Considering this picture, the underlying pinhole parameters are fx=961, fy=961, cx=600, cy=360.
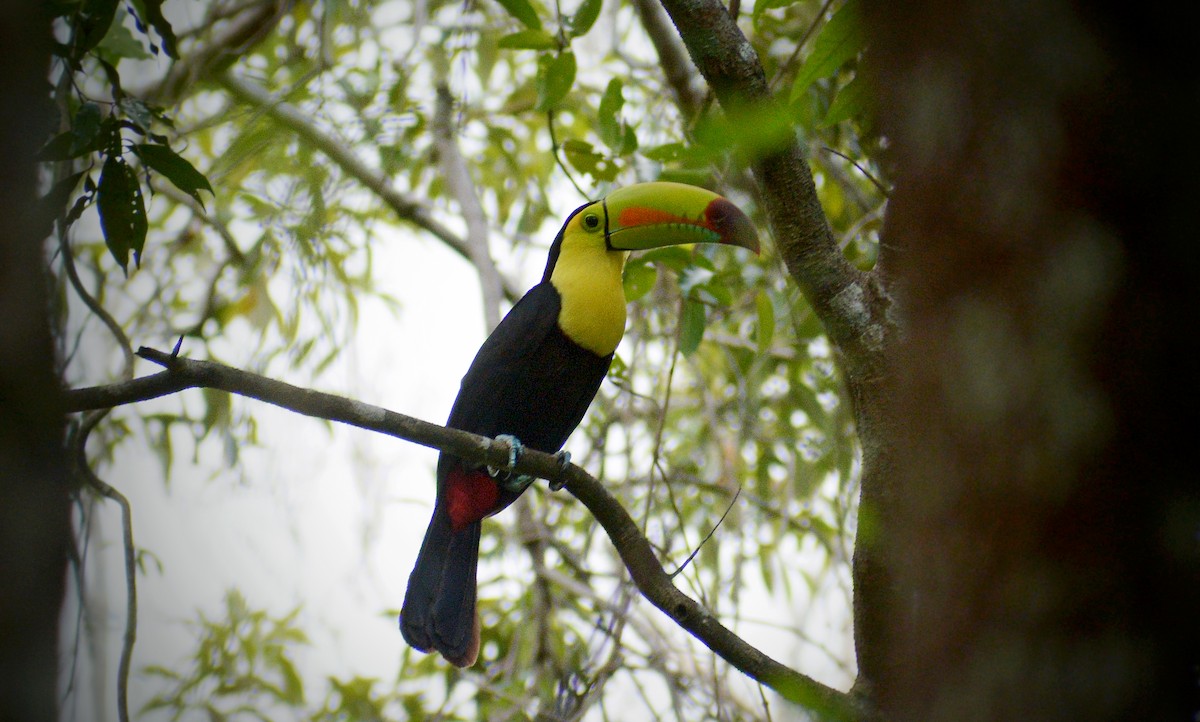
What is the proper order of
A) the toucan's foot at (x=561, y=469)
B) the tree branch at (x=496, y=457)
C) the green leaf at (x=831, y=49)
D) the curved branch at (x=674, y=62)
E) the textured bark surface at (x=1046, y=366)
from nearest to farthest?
the textured bark surface at (x=1046, y=366) → the tree branch at (x=496, y=457) → the green leaf at (x=831, y=49) → the toucan's foot at (x=561, y=469) → the curved branch at (x=674, y=62)

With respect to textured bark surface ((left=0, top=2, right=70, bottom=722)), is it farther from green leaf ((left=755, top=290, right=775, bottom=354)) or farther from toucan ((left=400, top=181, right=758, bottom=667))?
green leaf ((left=755, top=290, right=775, bottom=354))

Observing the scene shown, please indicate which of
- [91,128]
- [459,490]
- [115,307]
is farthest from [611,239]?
[115,307]

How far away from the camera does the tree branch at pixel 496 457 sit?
69.7 inches

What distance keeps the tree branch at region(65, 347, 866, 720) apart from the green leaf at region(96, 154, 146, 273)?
614mm

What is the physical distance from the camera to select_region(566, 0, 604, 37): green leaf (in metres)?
2.67

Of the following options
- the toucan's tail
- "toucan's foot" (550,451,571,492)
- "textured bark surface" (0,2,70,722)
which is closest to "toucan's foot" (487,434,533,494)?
the toucan's tail

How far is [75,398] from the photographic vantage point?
69.1 inches

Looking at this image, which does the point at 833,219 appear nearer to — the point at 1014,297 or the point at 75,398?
the point at 75,398

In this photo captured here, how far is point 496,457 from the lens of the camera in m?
2.34

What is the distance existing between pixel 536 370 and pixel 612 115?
0.86 m

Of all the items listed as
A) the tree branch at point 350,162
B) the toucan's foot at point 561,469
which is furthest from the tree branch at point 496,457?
the tree branch at point 350,162

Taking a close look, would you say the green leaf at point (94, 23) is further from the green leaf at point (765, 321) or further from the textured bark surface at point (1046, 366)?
the textured bark surface at point (1046, 366)

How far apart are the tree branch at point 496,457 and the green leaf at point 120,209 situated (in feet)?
2.01

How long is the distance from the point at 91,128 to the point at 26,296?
144 centimetres
